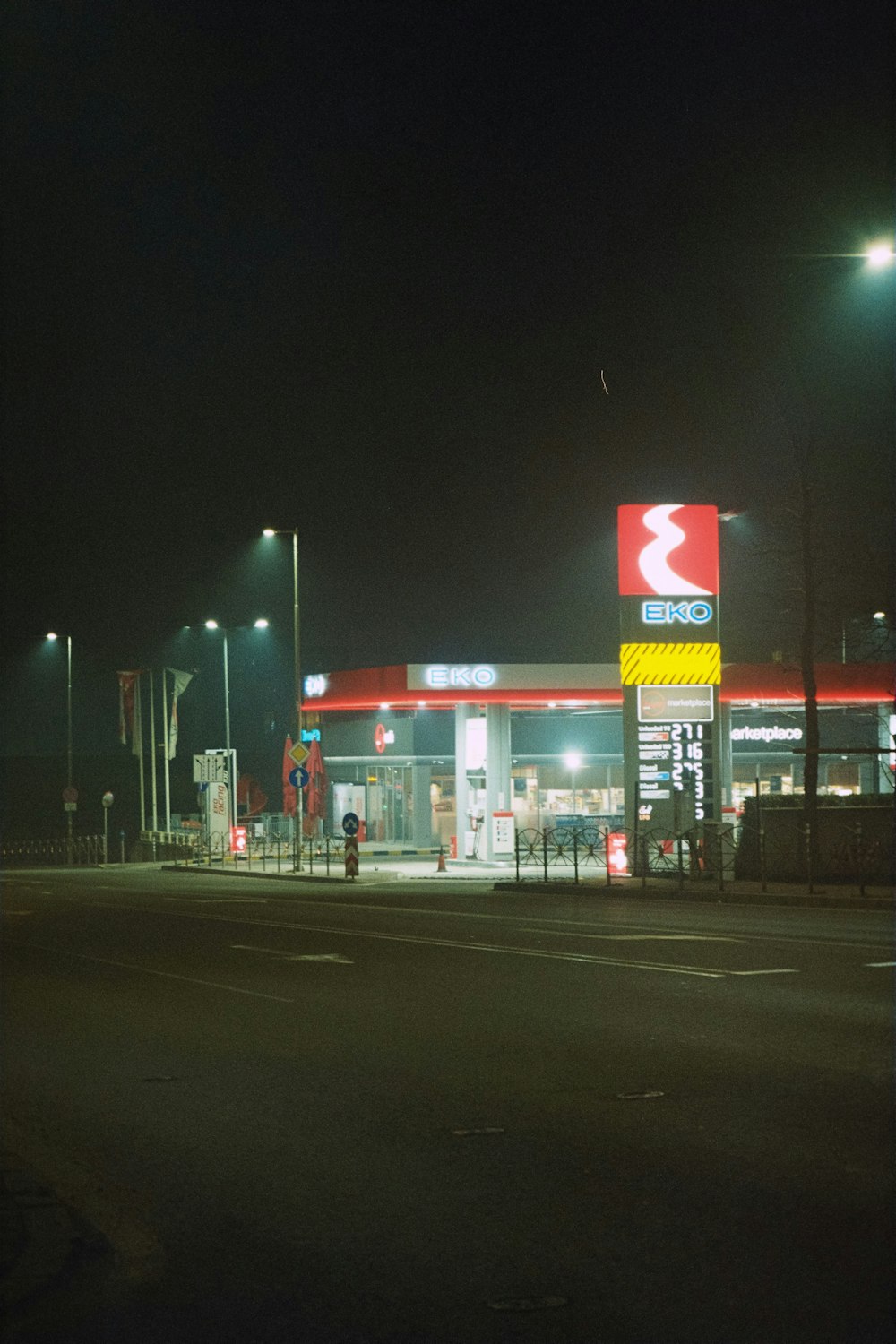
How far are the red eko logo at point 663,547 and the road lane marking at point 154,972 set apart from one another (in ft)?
56.2

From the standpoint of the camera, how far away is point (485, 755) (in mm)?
43719

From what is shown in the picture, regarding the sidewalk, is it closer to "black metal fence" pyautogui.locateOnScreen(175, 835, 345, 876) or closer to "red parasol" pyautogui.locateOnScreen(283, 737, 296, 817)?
"black metal fence" pyautogui.locateOnScreen(175, 835, 345, 876)

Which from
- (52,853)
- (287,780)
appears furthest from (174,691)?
(287,780)

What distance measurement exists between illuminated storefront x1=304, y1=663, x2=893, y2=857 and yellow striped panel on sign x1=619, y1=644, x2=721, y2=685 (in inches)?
381

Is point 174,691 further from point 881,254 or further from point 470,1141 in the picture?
point 470,1141

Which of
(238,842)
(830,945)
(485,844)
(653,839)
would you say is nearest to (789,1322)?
(830,945)

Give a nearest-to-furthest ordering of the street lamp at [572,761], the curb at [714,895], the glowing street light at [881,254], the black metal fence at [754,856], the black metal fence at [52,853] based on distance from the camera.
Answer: the glowing street light at [881,254] < the curb at [714,895] < the black metal fence at [754,856] < the street lamp at [572,761] < the black metal fence at [52,853]

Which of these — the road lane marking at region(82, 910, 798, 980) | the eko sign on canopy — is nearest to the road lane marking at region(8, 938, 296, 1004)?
the road lane marking at region(82, 910, 798, 980)

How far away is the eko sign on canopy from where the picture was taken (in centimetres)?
3284

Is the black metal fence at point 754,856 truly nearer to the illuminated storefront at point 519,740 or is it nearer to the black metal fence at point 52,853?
the illuminated storefront at point 519,740

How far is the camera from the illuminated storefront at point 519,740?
43344mm

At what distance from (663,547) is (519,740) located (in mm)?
19478

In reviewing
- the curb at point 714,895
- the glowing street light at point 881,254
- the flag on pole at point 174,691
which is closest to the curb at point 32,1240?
the glowing street light at point 881,254

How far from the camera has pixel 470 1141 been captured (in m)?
8.21
